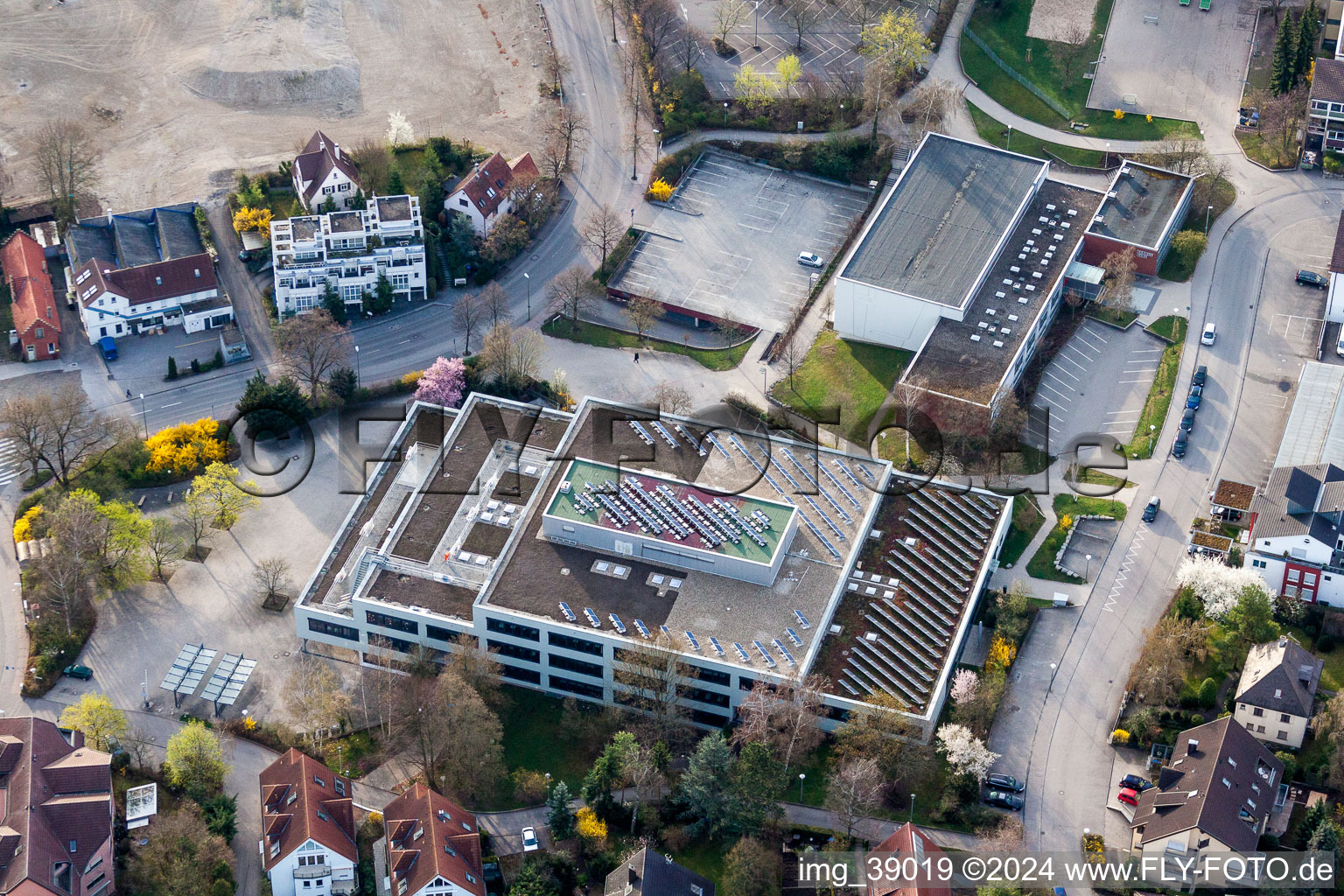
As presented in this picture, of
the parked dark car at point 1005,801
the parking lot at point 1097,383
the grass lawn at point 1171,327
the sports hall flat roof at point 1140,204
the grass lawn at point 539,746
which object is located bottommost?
the grass lawn at point 539,746

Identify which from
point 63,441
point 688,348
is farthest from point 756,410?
point 63,441

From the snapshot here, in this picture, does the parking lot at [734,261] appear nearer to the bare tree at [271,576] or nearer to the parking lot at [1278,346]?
the parking lot at [1278,346]

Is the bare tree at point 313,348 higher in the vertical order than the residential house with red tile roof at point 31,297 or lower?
higher

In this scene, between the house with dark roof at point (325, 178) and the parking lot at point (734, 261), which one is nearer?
the parking lot at point (734, 261)

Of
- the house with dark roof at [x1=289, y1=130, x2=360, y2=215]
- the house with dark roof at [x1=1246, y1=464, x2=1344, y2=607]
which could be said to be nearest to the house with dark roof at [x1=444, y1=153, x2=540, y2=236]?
the house with dark roof at [x1=289, y1=130, x2=360, y2=215]

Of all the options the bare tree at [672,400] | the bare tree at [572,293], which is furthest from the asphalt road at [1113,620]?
the bare tree at [572,293]

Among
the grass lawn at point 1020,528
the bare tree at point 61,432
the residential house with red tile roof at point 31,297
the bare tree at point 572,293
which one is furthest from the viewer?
the bare tree at point 572,293

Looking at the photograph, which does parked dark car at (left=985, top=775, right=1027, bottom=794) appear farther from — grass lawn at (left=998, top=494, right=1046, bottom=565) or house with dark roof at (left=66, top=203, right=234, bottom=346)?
house with dark roof at (left=66, top=203, right=234, bottom=346)
